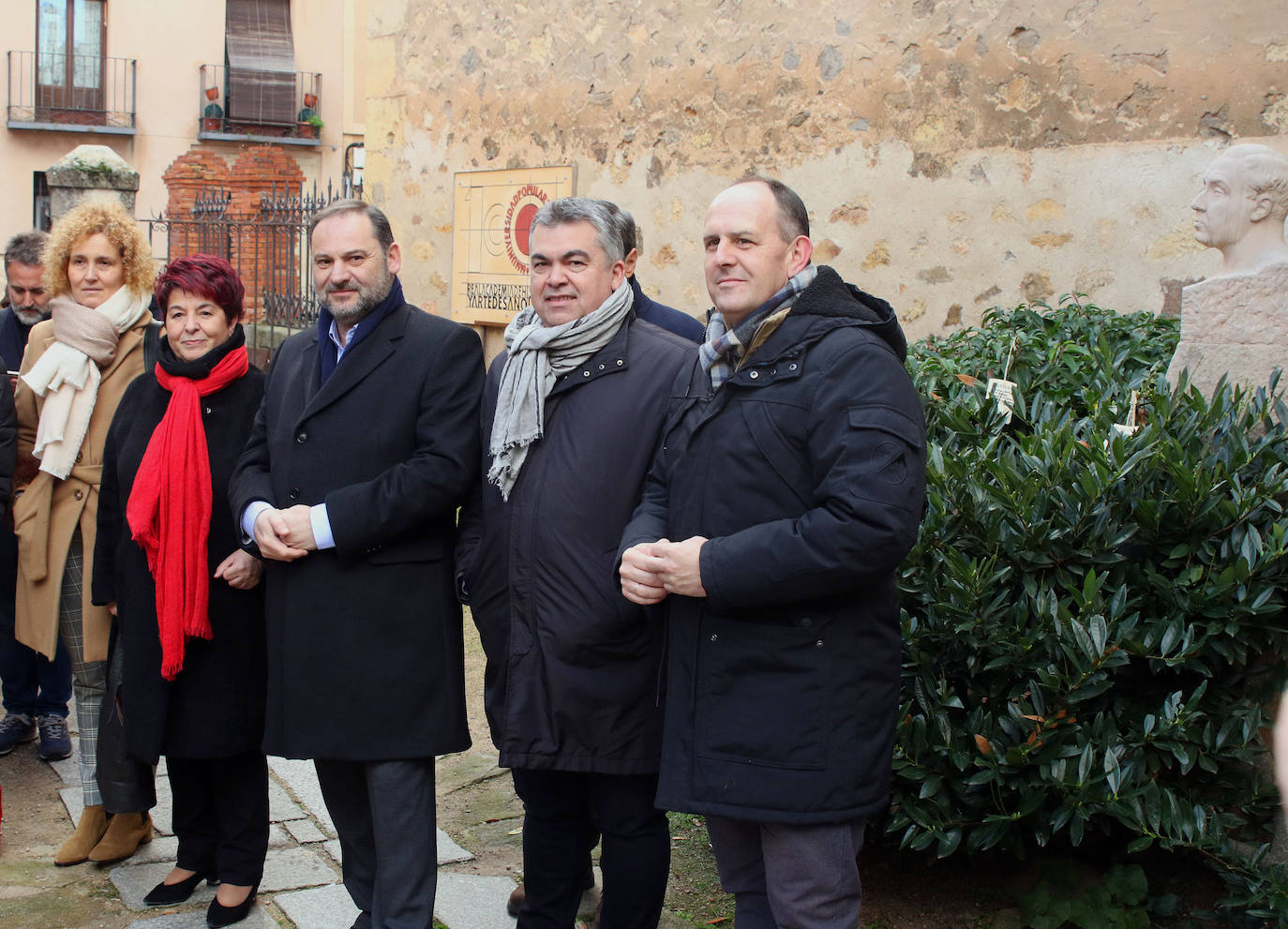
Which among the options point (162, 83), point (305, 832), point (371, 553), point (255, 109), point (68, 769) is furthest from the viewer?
point (255, 109)

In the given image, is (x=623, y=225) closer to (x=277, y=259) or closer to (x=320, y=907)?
(x=320, y=907)

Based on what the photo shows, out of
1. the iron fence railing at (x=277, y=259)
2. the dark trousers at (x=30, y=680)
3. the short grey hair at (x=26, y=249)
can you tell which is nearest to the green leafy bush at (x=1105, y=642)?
the dark trousers at (x=30, y=680)

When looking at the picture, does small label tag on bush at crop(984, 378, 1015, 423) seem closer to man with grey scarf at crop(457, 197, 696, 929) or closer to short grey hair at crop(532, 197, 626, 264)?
man with grey scarf at crop(457, 197, 696, 929)

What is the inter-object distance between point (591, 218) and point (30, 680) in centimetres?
316

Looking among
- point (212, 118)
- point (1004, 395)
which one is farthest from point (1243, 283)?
point (212, 118)

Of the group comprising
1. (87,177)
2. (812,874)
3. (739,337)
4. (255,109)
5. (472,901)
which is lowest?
(472,901)

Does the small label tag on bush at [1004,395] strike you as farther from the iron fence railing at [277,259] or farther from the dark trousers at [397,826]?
the iron fence railing at [277,259]

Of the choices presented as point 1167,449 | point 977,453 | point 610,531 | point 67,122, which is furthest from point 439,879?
point 67,122

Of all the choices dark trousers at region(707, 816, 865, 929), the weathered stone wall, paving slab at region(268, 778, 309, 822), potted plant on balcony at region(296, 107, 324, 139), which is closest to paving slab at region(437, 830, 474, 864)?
paving slab at region(268, 778, 309, 822)

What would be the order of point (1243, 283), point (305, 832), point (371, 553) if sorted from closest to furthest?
1. point (371, 553)
2. point (1243, 283)
3. point (305, 832)

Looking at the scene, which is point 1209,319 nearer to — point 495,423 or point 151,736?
point 495,423

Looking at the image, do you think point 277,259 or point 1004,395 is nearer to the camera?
point 1004,395

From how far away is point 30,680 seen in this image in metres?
4.76

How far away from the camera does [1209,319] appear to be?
362cm
